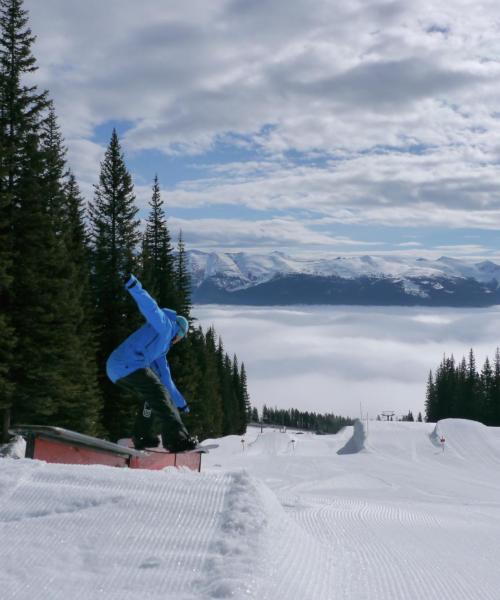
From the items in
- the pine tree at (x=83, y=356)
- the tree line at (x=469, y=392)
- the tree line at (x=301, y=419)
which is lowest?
the tree line at (x=301, y=419)

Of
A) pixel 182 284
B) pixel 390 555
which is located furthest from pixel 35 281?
pixel 182 284

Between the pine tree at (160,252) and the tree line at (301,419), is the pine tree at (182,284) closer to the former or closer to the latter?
the pine tree at (160,252)

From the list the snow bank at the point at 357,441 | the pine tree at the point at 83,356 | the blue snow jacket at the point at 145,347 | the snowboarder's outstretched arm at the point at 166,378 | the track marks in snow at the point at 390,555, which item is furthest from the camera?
the snow bank at the point at 357,441

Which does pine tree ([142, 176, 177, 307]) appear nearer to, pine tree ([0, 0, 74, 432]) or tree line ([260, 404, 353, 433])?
pine tree ([0, 0, 74, 432])

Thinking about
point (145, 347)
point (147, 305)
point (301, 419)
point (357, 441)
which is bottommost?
point (301, 419)

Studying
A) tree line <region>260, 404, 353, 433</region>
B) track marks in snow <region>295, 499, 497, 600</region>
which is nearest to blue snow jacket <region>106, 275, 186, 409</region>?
track marks in snow <region>295, 499, 497, 600</region>

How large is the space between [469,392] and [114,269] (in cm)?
6319

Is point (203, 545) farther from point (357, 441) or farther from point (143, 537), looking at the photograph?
point (357, 441)

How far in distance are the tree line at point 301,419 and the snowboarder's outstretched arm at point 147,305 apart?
170836mm

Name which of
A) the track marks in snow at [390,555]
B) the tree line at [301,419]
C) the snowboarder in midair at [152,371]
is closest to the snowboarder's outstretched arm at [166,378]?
the snowboarder in midair at [152,371]

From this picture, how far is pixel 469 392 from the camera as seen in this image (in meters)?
80.8

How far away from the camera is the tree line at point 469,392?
73.6 metres

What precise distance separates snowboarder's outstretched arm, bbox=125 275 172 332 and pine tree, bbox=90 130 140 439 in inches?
918

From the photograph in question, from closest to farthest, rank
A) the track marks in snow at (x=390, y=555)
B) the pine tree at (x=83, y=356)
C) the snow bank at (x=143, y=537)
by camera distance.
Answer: the snow bank at (x=143, y=537) → the track marks in snow at (x=390, y=555) → the pine tree at (x=83, y=356)
